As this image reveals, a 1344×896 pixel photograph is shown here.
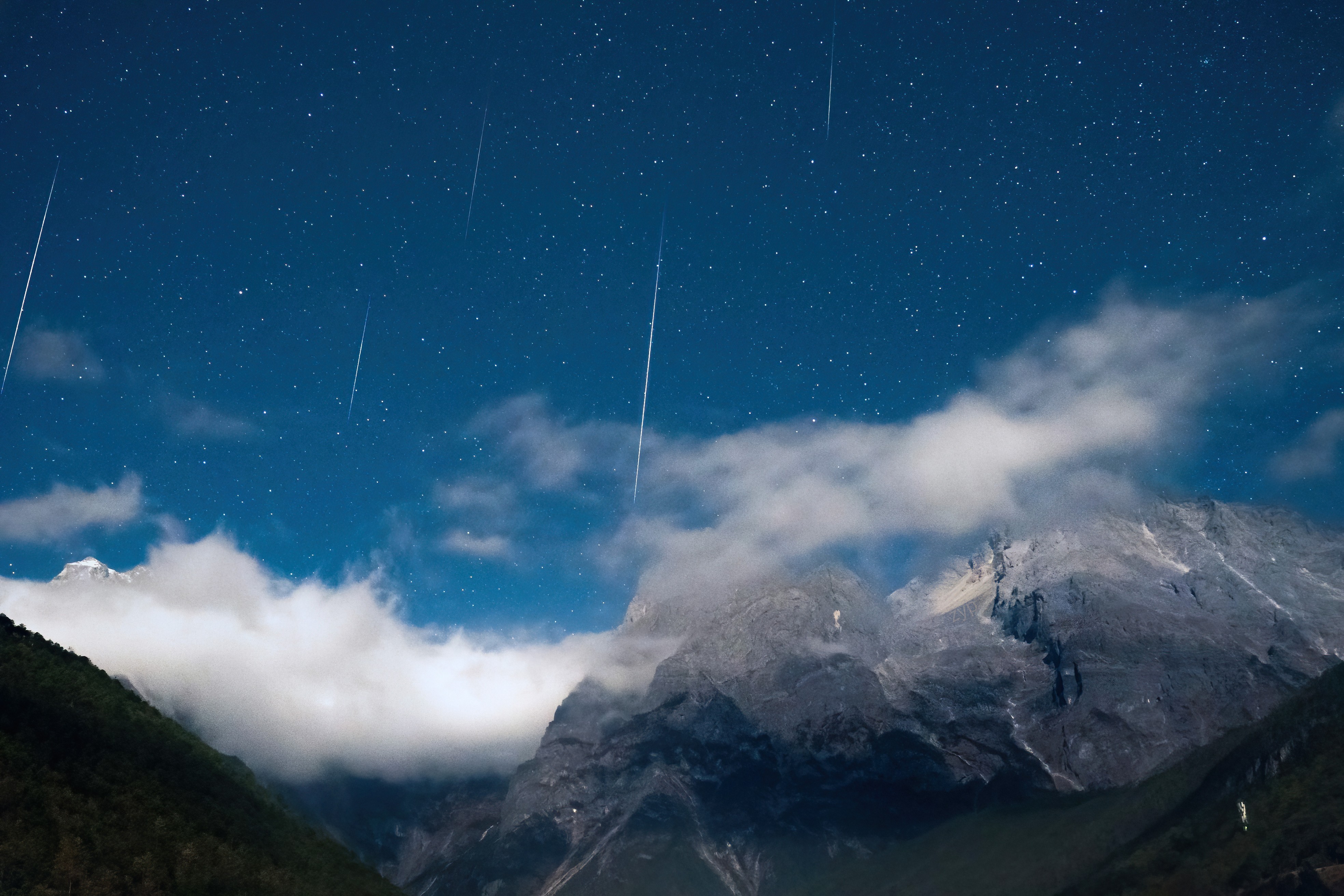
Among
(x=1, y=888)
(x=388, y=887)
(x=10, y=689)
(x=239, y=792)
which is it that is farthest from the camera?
(x=388, y=887)

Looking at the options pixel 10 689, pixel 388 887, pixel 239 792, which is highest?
pixel 10 689

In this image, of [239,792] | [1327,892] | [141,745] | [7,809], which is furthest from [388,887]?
[1327,892]

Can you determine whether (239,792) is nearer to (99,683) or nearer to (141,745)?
(141,745)

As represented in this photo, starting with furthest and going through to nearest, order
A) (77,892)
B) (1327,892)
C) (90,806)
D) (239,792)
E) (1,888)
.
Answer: (1327,892) < (239,792) < (90,806) < (77,892) < (1,888)

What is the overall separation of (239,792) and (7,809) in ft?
152

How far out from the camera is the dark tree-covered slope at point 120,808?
286ft

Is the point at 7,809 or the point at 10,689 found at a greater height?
the point at 10,689

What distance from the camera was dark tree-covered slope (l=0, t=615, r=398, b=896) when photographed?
8719cm

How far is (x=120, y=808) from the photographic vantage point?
10006 cm

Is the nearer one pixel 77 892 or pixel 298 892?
pixel 77 892

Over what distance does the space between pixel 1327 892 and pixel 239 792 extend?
232376mm

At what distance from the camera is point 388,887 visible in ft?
455

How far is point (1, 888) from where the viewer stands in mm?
78250

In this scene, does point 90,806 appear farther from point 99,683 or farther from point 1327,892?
point 1327,892
